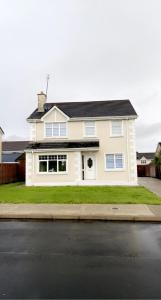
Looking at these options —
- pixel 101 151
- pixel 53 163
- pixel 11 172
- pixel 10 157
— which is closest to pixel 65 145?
pixel 53 163

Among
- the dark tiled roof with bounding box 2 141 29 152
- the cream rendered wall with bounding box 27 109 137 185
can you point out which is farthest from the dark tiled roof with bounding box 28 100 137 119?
the dark tiled roof with bounding box 2 141 29 152

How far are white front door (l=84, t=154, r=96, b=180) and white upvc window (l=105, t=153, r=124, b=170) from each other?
1151 mm

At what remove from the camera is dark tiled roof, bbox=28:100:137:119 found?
24828mm

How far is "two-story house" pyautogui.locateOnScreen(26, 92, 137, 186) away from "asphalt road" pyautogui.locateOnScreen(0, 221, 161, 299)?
14.3 metres

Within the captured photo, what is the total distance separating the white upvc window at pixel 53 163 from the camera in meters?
23.7

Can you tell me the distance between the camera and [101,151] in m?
24.1

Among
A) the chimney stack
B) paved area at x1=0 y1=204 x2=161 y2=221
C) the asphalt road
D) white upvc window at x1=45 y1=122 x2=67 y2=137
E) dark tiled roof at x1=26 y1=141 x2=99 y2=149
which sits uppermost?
the chimney stack

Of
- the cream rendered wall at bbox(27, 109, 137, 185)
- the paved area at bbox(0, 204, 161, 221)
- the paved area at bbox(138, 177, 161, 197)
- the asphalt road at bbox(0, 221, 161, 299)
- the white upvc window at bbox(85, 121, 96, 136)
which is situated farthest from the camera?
the white upvc window at bbox(85, 121, 96, 136)

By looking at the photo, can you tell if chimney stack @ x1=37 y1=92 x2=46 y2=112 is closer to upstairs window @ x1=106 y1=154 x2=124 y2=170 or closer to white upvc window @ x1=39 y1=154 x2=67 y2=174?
A: white upvc window @ x1=39 y1=154 x2=67 y2=174

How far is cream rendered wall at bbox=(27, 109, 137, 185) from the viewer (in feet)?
77.2

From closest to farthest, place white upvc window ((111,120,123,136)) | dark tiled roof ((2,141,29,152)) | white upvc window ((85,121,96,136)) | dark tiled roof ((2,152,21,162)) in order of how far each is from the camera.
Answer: white upvc window ((111,120,123,136)), white upvc window ((85,121,96,136)), dark tiled roof ((2,152,21,162)), dark tiled roof ((2,141,29,152))

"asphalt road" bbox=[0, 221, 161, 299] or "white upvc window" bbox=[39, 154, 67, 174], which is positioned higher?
"white upvc window" bbox=[39, 154, 67, 174]

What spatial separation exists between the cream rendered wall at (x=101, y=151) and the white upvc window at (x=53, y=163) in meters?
0.38

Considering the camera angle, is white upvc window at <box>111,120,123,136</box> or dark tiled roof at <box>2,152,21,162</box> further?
dark tiled roof at <box>2,152,21,162</box>
